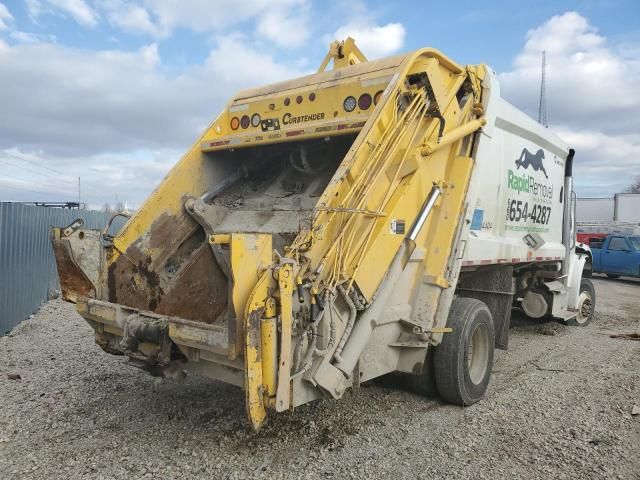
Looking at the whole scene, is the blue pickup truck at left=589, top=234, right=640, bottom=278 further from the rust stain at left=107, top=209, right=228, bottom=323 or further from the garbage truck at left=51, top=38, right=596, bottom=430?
the rust stain at left=107, top=209, right=228, bottom=323

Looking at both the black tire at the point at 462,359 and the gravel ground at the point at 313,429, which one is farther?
the black tire at the point at 462,359

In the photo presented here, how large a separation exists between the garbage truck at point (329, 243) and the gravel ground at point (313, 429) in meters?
0.43

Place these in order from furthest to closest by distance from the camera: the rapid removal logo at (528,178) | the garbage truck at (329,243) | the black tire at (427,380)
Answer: the rapid removal logo at (528,178)
the black tire at (427,380)
the garbage truck at (329,243)

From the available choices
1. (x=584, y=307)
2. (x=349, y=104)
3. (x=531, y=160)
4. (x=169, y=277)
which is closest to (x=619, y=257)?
(x=584, y=307)

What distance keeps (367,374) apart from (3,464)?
2384 mm

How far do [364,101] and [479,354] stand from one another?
247cm

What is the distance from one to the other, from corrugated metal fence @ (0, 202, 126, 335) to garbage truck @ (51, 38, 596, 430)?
4.06 m

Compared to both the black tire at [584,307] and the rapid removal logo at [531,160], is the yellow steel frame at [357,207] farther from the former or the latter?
the black tire at [584,307]

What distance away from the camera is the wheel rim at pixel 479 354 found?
476 centimetres

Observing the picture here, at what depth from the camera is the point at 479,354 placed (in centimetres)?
484

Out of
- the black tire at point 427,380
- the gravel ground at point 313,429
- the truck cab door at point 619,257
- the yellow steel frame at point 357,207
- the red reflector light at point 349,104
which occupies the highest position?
the red reflector light at point 349,104

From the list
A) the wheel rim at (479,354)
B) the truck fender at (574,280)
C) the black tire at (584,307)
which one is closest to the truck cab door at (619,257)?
the black tire at (584,307)

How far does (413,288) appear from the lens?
4055 mm

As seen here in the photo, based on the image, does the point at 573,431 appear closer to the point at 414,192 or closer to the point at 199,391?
the point at 414,192
